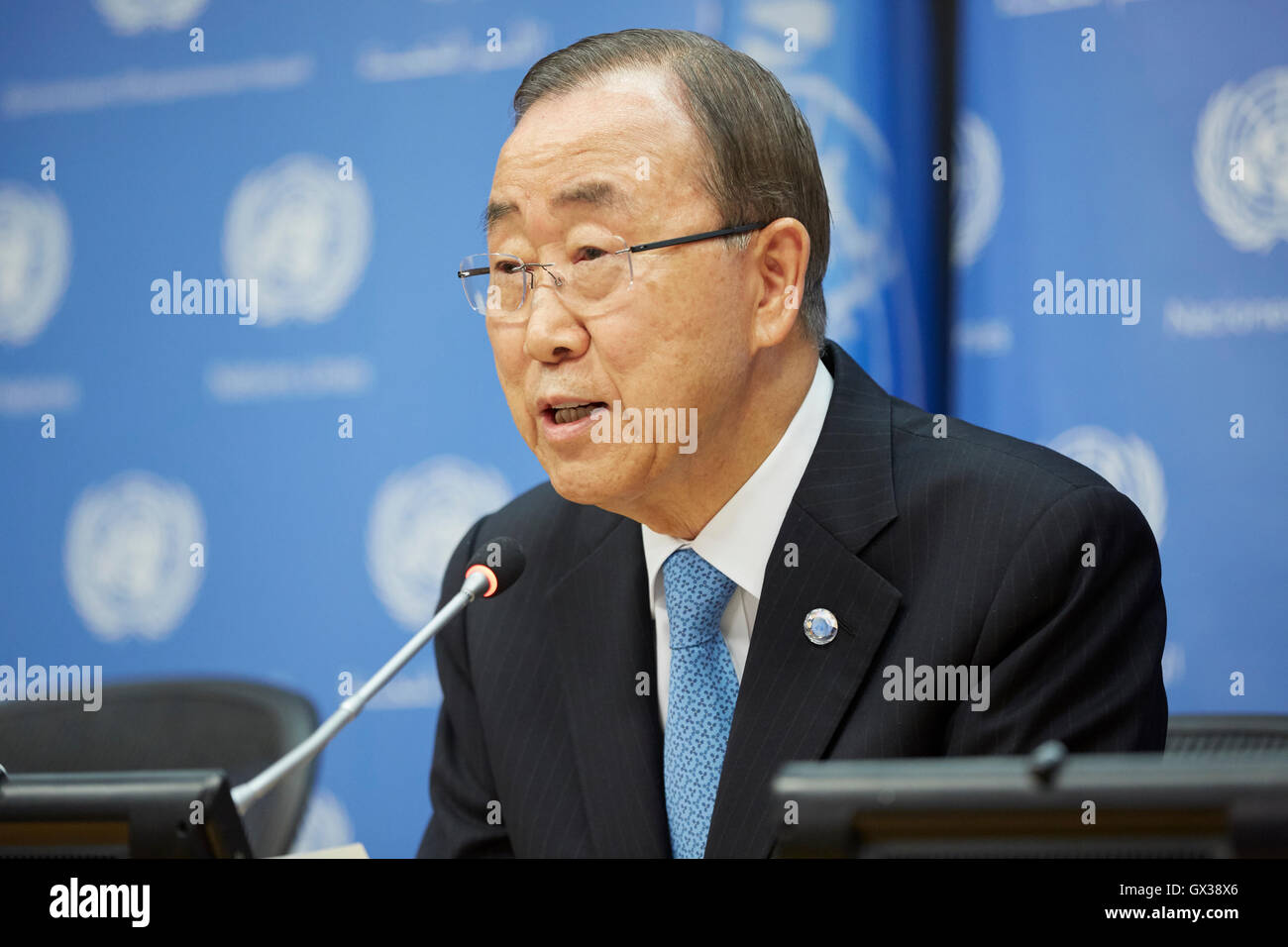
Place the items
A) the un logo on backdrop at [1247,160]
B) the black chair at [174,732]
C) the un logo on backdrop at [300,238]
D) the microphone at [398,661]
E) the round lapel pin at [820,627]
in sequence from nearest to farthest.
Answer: the microphone at [398,661]
the round lapel pin at [820,627]
the black chair at [174,732]
the un logo on backdrop at [1247,160]
the un logo on backdrop at [300,238]

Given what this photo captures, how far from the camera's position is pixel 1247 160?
244cm

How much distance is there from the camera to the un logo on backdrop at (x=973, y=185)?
2.62 meters

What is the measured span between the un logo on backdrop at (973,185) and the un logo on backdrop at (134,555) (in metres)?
2.00

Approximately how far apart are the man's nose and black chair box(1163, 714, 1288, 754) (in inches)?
41.1

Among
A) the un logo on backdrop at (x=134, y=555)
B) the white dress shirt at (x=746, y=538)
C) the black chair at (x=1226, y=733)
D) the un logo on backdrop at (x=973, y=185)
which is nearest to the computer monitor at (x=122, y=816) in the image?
the white dress shirt at (x=746, y=538)

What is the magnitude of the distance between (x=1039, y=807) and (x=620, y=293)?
1028 millimetres

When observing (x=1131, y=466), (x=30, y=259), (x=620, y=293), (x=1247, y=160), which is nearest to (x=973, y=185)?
(x=1247, y=160)

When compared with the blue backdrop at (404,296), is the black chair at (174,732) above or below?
below

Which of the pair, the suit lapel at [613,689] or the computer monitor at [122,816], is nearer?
the computer monitor at [122,816]

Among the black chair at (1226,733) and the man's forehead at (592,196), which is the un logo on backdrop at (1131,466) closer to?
the black chair at (1226,733)

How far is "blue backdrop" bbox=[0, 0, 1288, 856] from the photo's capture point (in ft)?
8.06

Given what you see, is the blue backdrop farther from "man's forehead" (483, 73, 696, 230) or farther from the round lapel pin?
the round lapel pin

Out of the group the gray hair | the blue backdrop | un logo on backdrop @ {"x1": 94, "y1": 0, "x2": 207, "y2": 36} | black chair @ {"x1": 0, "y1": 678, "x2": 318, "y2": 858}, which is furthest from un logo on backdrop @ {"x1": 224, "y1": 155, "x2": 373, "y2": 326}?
the gray hair
